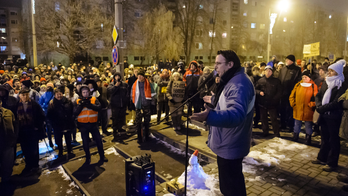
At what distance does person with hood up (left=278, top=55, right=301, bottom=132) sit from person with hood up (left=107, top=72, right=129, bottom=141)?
541 centimetres

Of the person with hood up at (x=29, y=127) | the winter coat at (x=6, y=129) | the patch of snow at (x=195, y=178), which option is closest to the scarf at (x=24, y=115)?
the person with hood up at (x=29, y=127)

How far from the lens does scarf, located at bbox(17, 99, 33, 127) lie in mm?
5938

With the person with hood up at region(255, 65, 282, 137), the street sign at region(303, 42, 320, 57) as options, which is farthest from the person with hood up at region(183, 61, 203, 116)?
the street sign at region(303, 42, 320, 57)

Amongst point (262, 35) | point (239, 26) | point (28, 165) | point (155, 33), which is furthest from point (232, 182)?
point (262, 35)

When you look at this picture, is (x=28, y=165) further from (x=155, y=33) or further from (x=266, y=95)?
(x=155, y=33)

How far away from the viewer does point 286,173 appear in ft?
15.7

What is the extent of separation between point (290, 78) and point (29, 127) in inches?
301

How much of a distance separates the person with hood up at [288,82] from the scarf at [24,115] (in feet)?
23.9

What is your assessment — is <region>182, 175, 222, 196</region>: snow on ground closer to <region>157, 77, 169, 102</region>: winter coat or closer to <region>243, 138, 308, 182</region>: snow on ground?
<region>243, 138, 308, 182</region>: snow on ground

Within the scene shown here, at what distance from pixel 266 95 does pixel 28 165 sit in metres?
6.86

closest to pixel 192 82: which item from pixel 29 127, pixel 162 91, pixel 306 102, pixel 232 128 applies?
pixel 162 91

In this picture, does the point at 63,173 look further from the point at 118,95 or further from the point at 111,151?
the point at 118,95

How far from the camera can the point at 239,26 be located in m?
50.7

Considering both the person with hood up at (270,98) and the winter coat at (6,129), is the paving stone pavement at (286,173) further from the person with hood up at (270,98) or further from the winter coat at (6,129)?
the winter coat at (6,129)
